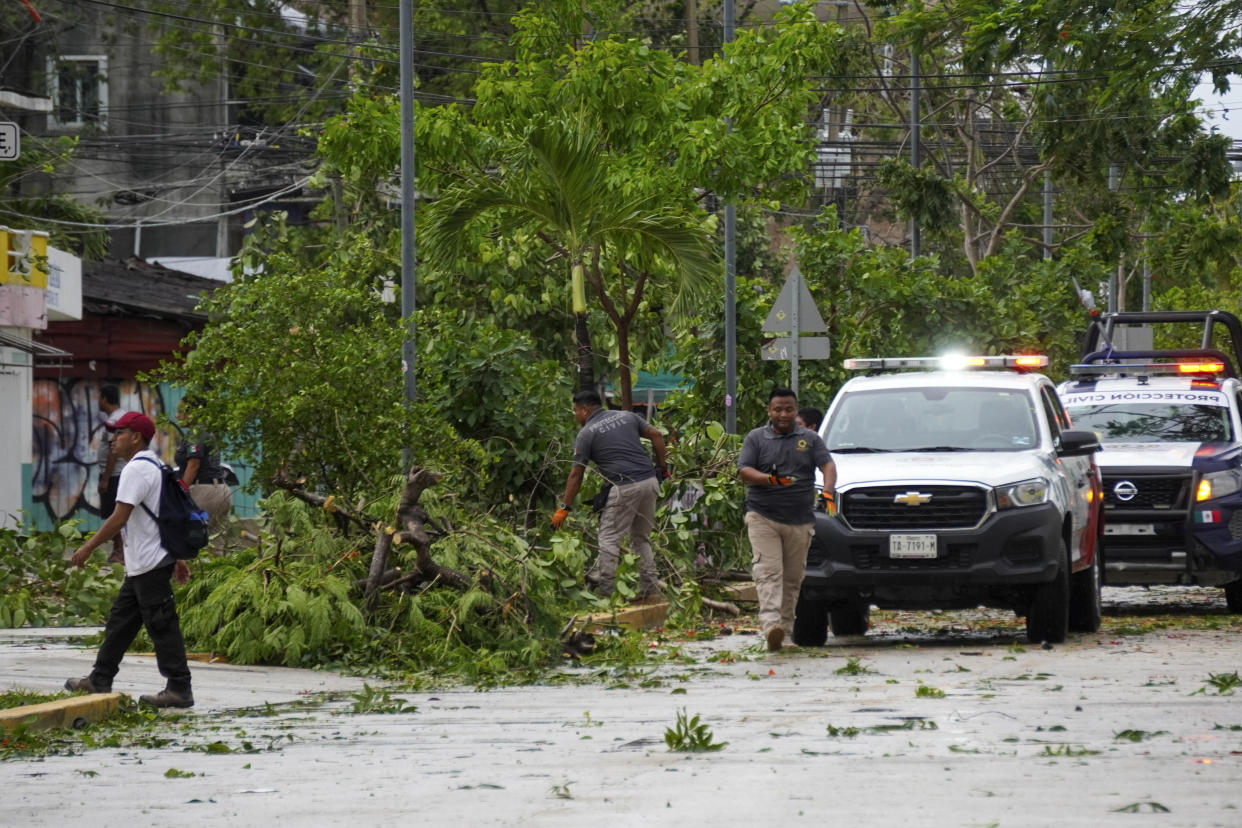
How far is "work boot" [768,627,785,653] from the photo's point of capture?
13.4 meters

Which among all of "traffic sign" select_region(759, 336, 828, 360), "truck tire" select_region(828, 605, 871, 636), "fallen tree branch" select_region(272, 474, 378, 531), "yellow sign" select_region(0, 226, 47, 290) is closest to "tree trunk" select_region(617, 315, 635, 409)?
"traffic sign" select_region(759, 336, 828, 360)

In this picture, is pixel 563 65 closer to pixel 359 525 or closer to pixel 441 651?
pixel 359 525

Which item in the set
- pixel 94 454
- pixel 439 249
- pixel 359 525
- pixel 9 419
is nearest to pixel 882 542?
pixel 359 525

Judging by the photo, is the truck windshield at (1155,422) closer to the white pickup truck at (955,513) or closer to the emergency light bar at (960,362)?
the emergency light bar at (960,362)

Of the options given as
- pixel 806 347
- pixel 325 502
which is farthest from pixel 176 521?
pixel 806 347

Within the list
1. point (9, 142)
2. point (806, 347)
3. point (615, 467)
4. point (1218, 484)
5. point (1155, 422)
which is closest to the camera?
point (9, 142)

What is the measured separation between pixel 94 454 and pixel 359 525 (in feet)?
59.3

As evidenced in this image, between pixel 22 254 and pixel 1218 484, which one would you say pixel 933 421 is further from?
pixel 22 254

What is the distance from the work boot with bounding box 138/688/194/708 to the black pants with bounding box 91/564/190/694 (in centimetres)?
3

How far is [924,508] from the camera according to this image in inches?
532

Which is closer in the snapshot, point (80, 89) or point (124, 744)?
point (124, 744)

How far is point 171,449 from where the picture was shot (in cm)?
3262

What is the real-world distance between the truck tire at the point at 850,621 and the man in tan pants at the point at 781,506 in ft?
4.82

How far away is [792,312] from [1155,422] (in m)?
3.66
